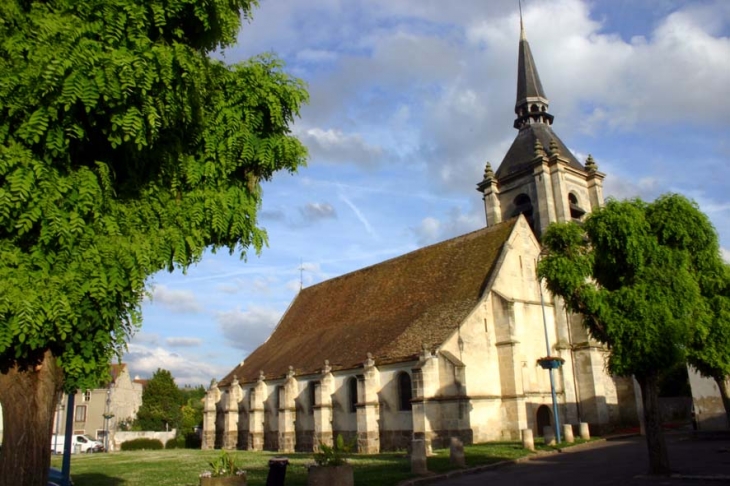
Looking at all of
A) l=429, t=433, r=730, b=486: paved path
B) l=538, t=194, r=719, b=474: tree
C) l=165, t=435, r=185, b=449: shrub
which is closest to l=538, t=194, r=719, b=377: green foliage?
l=538, t=194, r=719, b=474: tree

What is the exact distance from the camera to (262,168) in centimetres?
975

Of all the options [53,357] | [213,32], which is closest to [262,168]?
[213,32]

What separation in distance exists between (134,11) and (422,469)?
44.1 ft

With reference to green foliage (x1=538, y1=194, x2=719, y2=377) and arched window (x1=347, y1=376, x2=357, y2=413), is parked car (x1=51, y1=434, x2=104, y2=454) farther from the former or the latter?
green foliage (x1=538, y1=194, x2=719, y2=377)

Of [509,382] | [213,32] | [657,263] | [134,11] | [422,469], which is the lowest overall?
[422,469]

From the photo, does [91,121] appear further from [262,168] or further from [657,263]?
[657,263]

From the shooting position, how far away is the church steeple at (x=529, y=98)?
38.3m

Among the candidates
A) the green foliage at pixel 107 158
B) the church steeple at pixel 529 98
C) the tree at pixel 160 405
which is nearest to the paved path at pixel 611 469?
the green foliage at pixel 107 158

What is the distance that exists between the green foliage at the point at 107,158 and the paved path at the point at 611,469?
9.80 m

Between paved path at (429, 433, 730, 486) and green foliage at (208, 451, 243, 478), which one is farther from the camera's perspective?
paved path at (429, 433, 730, 486)

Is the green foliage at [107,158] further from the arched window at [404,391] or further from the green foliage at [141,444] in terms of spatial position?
the green foliage at [141,444]

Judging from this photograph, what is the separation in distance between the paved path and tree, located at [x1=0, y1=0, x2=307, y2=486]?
10084mm

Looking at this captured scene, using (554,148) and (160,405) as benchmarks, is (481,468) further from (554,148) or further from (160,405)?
(160,405)

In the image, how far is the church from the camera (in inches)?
1013
